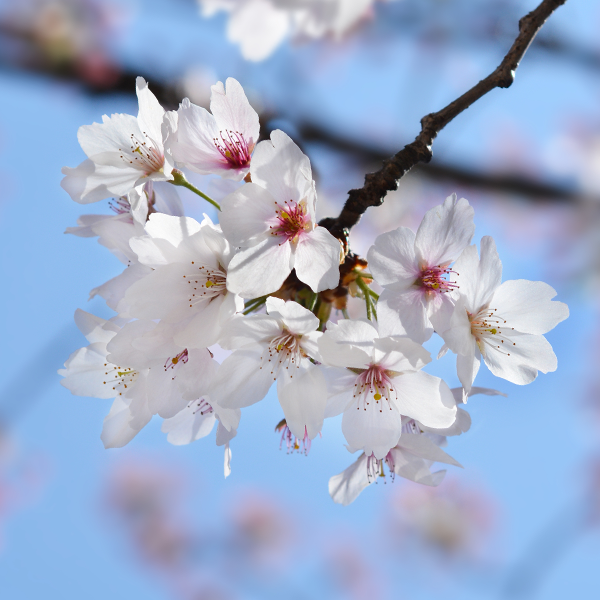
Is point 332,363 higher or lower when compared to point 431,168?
lower

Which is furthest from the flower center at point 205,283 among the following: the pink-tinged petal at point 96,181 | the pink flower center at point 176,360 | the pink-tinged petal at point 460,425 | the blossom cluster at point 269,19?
the blossom cluster at point 269,19

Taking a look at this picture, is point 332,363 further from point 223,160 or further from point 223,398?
point 223,160

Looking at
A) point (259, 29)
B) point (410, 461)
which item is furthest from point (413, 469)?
point (259, 29)

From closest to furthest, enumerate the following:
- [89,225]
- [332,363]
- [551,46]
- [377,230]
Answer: [332,363] < [89,225] < [551,46] < [377,230]

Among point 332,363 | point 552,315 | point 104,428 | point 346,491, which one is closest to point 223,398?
point 332,363

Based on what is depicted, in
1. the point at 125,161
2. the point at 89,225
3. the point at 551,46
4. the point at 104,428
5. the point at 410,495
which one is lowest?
the point at 410,495

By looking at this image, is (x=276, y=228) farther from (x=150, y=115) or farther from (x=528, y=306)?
(x=528, y=306)

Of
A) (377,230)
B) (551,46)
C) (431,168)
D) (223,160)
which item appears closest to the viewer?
(223,160)

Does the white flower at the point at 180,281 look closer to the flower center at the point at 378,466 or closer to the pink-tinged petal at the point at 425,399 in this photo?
the pink-tinged petal at the point at 425,399
